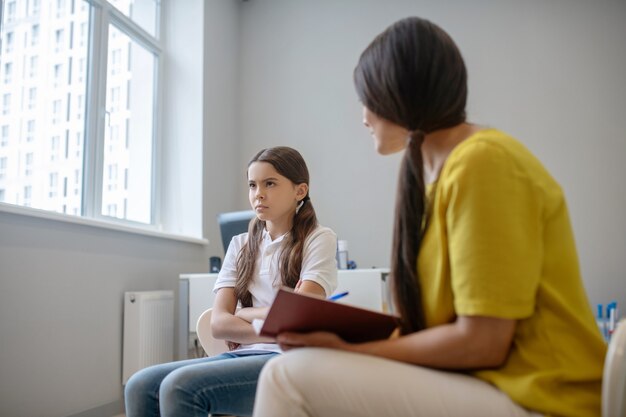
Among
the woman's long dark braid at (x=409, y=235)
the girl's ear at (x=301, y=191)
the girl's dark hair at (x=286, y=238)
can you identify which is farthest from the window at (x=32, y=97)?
the woman's long dark braid at (x=409, y=235)

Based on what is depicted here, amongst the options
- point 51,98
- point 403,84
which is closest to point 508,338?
point 403,84

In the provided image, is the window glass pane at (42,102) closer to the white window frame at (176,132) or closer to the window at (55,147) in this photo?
the window at (55,147)

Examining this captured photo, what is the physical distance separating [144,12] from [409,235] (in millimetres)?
3263

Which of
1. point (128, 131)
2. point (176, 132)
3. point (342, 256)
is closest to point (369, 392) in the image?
point (342, 256)

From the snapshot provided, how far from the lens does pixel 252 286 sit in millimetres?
1515

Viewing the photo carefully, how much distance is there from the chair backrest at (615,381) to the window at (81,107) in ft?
7.80

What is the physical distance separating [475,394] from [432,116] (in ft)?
1.35

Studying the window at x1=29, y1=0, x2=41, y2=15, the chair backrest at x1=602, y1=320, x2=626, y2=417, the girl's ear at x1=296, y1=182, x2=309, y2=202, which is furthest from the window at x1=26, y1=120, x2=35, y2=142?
the chair backrest at x1=602, y1=320, x2=626, y2=417

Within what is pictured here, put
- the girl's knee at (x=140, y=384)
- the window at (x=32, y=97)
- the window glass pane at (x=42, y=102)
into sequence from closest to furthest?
the girl's knee at (x=140, y=384) < the window glass pane at (x=42, y=102) < the window at (x=32, y=97)

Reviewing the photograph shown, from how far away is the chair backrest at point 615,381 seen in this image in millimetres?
698

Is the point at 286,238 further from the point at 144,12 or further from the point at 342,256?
the point at 144,12

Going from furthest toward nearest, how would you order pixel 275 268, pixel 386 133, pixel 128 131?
Result: pixel 128 131 → pixel 275 268 → pixel 386 133

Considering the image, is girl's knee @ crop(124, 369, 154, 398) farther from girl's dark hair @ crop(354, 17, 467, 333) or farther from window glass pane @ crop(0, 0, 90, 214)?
window glass pane @ crop(0, 0, 90, 214)

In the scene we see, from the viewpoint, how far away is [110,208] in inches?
123
